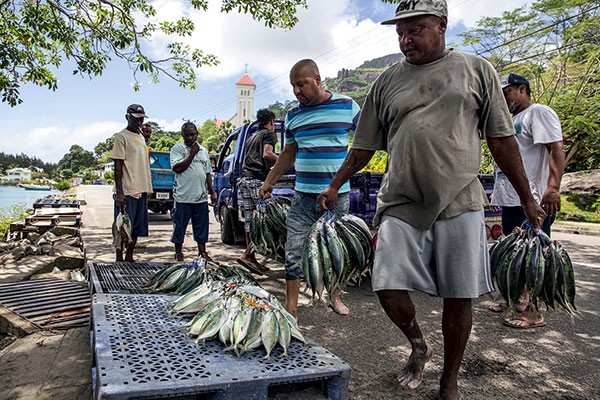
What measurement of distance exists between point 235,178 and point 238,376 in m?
5.38

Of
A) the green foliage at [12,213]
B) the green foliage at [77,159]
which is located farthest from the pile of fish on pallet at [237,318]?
the green foliage at [77,159]

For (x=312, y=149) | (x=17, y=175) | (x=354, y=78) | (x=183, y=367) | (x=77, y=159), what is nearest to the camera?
(x=183, y=367)

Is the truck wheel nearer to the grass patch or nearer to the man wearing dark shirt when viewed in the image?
the man wearing dark shirt

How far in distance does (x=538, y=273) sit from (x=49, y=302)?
13.5 ft

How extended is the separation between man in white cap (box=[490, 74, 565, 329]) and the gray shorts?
155 centimetres

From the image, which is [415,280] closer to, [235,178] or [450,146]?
[450,146]

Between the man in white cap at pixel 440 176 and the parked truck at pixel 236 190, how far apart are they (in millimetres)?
2534

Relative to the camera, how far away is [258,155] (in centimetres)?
593

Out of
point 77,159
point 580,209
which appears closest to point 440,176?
point 580,209

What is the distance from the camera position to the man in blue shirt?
5805mm

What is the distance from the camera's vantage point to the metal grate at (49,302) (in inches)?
149

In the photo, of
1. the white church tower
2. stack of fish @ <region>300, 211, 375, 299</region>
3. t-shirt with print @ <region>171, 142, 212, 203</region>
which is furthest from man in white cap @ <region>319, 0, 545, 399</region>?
the white church tower

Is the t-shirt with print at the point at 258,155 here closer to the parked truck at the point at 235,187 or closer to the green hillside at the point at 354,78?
the parked truck at the point at 235,187

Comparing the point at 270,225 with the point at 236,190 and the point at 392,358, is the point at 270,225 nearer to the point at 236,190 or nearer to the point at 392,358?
the point at 392,358
